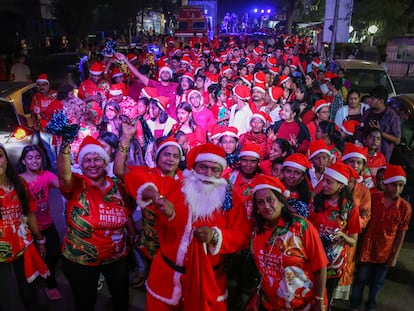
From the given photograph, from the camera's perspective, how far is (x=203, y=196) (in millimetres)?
2844

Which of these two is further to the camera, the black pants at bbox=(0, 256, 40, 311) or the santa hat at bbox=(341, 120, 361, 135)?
the santa hat at bbox=(341, 120, 361, 135)

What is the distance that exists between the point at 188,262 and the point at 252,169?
1647 mm

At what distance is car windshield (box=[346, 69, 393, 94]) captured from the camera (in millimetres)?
10396

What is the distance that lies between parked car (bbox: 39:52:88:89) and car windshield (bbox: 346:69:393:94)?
9.05m

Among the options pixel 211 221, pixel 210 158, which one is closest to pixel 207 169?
pixel 210 158

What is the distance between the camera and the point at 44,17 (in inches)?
1441

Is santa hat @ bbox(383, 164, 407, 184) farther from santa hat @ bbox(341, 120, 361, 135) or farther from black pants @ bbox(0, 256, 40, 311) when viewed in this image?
black pants @ bbox(0, 256, 40, 311)

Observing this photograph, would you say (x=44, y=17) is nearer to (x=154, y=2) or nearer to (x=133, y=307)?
(x=154, y=2)

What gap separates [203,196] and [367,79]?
360 inches

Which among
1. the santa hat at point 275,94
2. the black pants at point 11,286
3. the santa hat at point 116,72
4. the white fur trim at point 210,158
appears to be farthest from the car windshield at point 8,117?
the white fur trim at point 210,158

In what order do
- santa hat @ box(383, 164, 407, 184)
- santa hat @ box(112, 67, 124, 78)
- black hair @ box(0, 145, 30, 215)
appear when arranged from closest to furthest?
black hair @ box(0, 145, 30, 215)
santa hat @ box(383, 164, 407, 184)
santa hat @ box(112, 67, 124, 78)

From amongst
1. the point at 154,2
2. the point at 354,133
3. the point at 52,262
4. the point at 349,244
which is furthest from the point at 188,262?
the point at 154,2

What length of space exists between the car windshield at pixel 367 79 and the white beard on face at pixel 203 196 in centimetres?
861

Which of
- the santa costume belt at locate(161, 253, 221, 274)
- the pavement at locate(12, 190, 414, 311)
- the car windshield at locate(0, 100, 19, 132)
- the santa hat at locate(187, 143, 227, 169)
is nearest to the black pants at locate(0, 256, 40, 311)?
the pavement at locate(12, 190, 414, 311)
